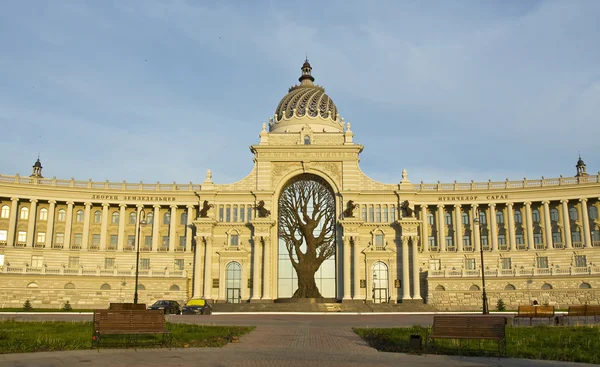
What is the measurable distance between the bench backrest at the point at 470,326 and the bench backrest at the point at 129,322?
10798 mm

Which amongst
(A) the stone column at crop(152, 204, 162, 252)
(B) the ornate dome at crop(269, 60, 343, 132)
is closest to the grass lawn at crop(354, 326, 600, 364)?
(A) the stone column at crop(152, 204, 162, 252)

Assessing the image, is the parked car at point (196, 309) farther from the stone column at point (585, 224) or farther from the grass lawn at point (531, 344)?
the stone column at point (585, 224)

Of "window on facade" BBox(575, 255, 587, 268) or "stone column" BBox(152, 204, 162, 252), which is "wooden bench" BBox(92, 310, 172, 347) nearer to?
"stone column" BBox(152, 204, 162, 252)

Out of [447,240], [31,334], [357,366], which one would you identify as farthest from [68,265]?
[357,366]

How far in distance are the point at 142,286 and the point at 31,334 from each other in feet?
174

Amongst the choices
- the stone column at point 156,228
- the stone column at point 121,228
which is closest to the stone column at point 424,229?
→ the stone column at point 156,228

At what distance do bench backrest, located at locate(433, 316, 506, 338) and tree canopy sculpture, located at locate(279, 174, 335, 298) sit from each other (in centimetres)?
5685

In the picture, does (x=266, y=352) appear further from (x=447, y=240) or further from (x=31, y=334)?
(x=447, y=240)

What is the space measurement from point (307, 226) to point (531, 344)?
5799cm

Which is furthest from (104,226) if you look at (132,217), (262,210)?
(262,210)

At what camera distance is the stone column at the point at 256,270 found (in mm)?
77500

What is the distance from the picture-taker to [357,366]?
18.1 m

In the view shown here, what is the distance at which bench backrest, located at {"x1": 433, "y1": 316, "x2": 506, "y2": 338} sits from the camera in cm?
2106

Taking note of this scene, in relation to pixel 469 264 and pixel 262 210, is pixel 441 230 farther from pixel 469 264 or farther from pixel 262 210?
pixel 262 210
